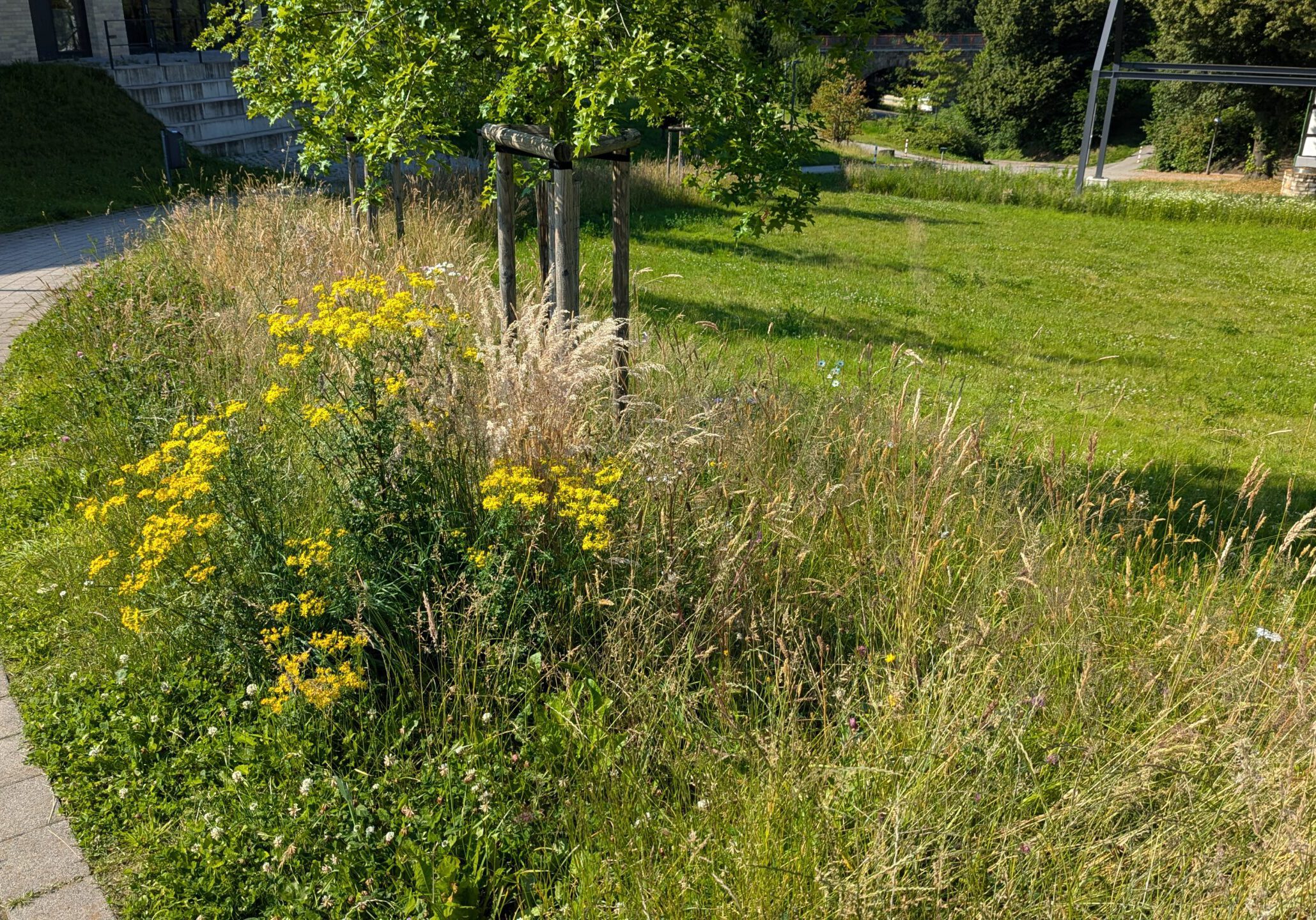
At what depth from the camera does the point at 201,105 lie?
69.3ft

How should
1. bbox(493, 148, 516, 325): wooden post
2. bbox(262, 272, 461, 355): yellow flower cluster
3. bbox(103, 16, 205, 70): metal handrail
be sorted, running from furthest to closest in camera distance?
bbox(103, 16, 205, 70): metal handrail, bbox(493, 148, 516, 325): wooden post, bbox(262, 272, 461, 355): yellow flower cluster

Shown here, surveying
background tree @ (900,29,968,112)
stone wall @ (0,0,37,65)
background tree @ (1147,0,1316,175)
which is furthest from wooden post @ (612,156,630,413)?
background tree @ (900,29,968,112)

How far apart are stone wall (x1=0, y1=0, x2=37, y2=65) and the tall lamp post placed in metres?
37.2

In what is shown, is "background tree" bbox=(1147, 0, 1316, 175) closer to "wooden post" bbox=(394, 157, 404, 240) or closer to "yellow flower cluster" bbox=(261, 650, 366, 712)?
"wooden post" bbox=(394, 157, 404, 240)

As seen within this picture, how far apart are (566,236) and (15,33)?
20370 millimetres

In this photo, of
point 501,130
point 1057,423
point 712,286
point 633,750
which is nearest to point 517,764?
point 633,750

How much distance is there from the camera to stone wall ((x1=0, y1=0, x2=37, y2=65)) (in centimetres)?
1872

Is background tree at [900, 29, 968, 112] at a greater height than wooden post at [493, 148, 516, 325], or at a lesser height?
greater

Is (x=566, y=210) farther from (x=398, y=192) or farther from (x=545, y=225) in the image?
(x=398, y=192)

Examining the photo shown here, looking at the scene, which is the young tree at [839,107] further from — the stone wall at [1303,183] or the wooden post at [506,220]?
the wooden post at [506,220]

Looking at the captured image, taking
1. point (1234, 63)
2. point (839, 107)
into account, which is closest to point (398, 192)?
point (839, 107)

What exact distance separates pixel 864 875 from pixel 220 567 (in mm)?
2716

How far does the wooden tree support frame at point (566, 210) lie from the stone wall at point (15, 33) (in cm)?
1882

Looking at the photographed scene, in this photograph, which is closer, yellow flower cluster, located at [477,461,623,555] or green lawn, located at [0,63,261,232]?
yellow flower cluster, located at [477,461,623,555]
